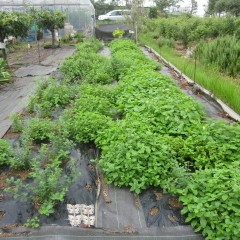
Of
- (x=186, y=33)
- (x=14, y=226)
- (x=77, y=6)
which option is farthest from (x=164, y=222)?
(x=77, y=6)

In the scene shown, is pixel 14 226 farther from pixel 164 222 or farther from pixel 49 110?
pixel 49 110

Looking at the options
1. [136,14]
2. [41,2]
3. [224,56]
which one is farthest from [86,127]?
[41,2]

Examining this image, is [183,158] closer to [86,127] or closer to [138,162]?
[138,162]

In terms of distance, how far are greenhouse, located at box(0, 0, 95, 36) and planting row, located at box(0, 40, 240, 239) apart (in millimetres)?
16777

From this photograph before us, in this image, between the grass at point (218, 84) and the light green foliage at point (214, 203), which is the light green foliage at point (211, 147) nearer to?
the light green foliage at point (214, 203)

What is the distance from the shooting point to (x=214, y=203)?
2586 mm

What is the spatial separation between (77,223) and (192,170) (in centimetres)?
156

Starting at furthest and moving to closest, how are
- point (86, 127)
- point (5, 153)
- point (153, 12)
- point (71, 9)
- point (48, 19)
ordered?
point (153, 12) → point (71, 9) → point (48, 19) → point (86, 127) → point (5, 153)

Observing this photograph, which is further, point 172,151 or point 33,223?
point 172,151

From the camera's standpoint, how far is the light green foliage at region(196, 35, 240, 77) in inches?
321

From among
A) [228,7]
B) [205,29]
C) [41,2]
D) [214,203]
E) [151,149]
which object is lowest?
[214,203]

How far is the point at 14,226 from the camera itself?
269 centimetres

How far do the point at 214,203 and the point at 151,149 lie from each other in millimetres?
958

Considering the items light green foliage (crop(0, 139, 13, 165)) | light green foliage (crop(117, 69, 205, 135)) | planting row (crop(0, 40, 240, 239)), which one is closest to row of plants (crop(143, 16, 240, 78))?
light green foliage (crop(117, 69, 205, 135))
